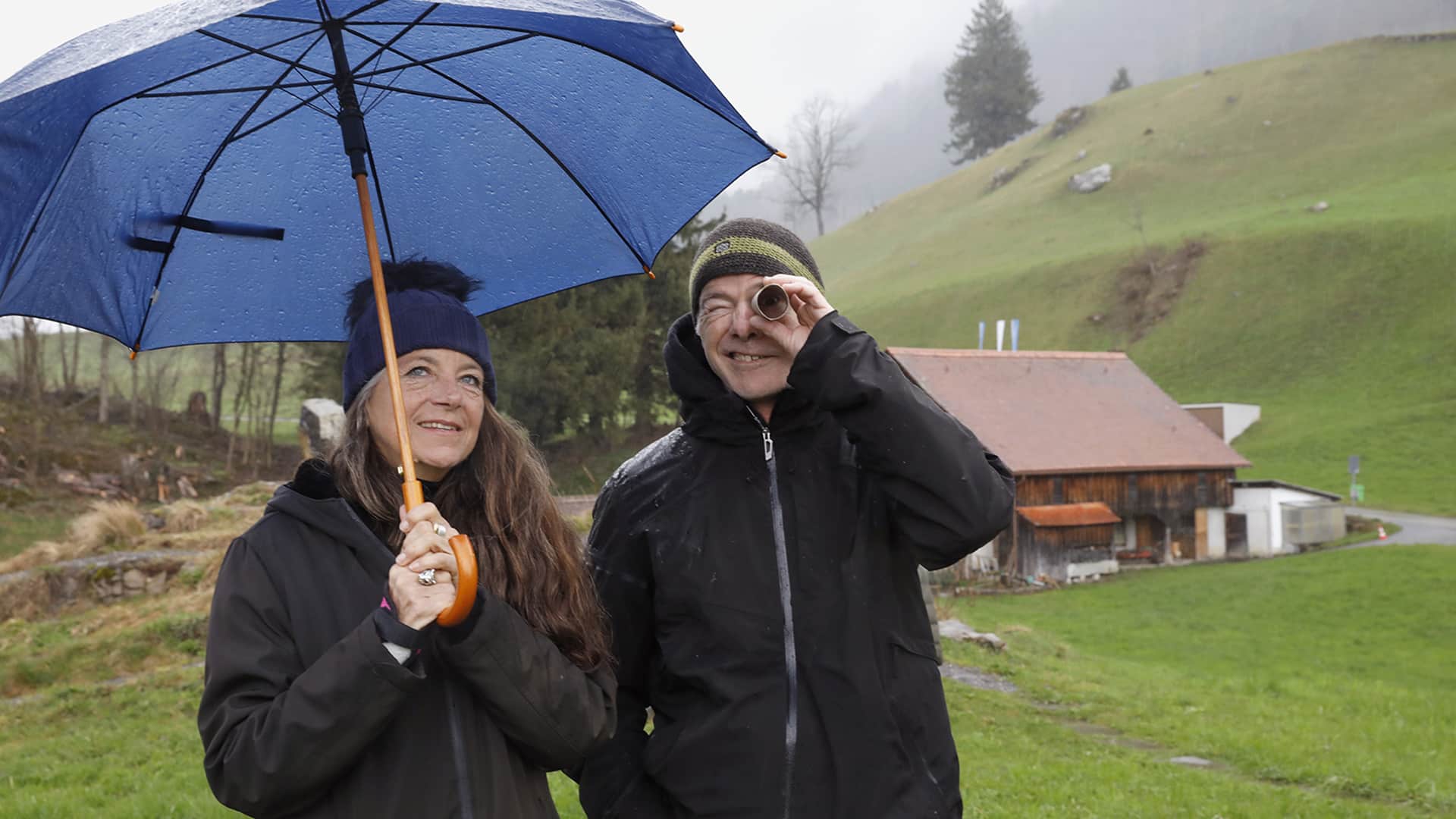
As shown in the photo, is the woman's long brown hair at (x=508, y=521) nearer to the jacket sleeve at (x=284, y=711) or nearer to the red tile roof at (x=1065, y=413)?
the jacket sleeve at (x=284, y=711)

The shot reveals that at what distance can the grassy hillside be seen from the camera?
49469 mm

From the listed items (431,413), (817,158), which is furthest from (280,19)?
(817,158)

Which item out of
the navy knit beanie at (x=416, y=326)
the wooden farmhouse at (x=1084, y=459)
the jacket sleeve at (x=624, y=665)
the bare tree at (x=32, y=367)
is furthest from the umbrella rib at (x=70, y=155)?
the wooden farmhouse at (x=1084, y=459)

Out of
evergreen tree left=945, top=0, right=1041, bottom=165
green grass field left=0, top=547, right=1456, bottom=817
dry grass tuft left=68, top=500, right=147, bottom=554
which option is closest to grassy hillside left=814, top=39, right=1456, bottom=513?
evergreen tree left=945, top=0, right=1041, bottom=165

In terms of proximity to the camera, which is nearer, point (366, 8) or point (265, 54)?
point (366, 8)

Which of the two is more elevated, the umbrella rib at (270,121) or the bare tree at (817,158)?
the bare tree at (817,158)

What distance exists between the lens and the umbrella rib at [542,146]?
2.79 meters

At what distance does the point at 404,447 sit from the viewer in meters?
2.27

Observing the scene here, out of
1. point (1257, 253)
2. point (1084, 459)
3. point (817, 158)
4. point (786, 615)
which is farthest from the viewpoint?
point (817, 158)

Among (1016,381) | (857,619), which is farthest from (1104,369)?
(857,619)

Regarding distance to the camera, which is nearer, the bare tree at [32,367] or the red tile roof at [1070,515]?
the bare tree at [32,367]

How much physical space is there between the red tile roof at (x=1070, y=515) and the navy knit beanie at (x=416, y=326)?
3192 cm

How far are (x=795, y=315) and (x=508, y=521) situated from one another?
847mm

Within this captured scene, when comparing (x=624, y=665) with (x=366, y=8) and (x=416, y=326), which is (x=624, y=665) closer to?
(x=416, y=326)
